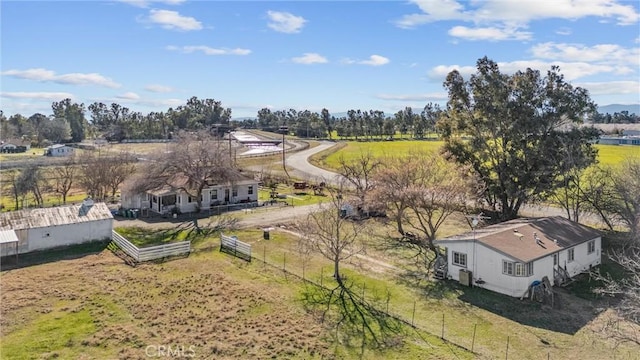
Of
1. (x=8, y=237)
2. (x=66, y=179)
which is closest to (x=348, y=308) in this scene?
(x=8, y=237)

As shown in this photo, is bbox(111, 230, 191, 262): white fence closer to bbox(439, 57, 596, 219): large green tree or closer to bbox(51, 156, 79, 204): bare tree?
bbox(51, 156, 79, 204): bare tree

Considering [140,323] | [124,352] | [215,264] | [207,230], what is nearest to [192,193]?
[207,230]

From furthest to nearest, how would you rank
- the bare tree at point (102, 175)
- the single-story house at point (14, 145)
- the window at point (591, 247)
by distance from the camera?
1. the single-story house at point (14, 145)
2. the bare tree at point (102, 175)
3. the window at point (591, 247)

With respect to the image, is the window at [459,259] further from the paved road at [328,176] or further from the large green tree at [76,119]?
the large green tree at [76,119]

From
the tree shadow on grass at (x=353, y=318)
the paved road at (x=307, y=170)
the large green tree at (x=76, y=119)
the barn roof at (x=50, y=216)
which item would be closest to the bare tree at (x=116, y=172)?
the barn roof at (x=50, y=216)

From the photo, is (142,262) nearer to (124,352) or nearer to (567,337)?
(124,352)

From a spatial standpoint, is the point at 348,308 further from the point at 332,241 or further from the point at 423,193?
the point at 423,193
